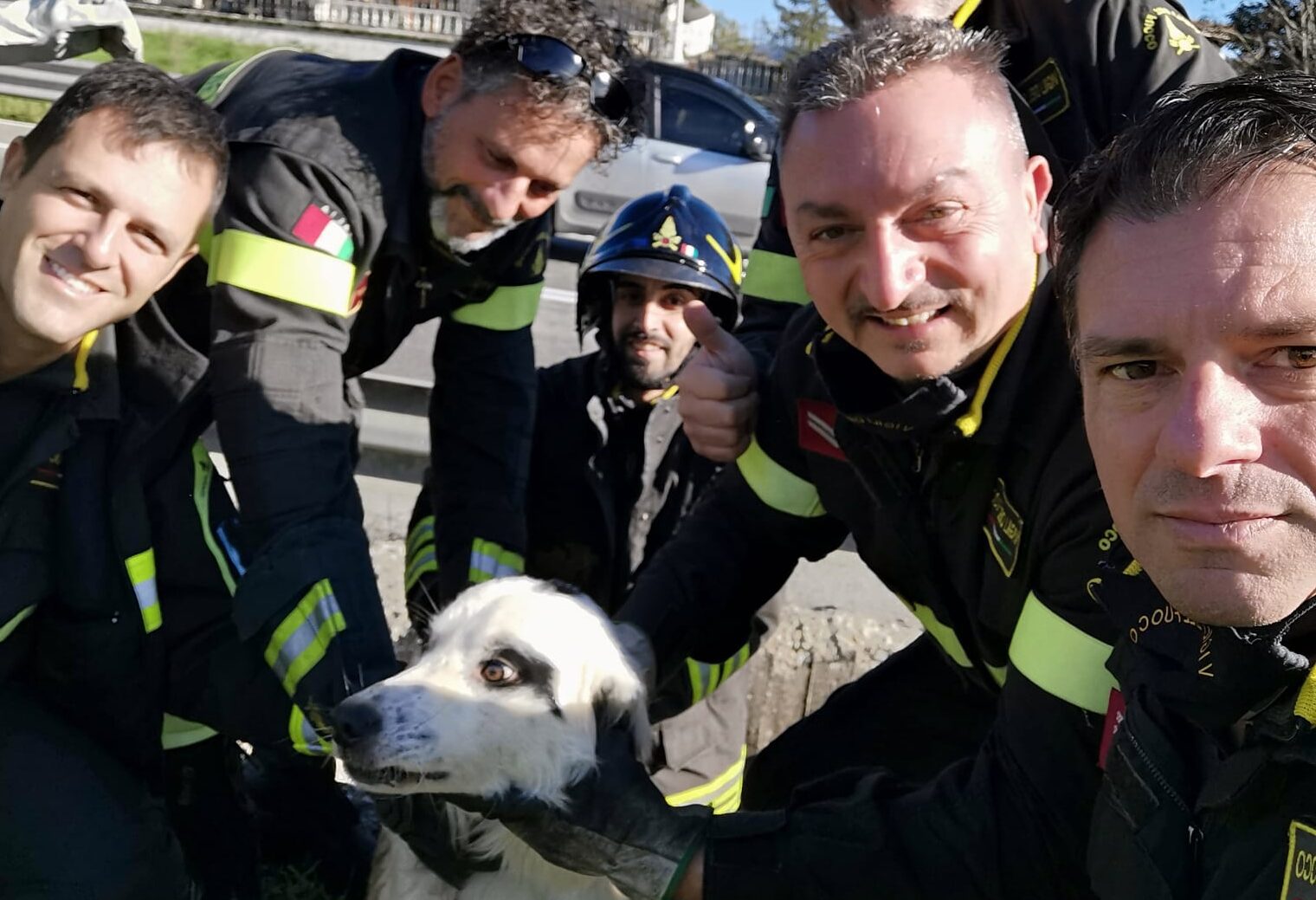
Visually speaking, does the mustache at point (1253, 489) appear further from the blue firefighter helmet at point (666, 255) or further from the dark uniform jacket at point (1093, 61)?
the blue firefighter helmet at point (666, 255)

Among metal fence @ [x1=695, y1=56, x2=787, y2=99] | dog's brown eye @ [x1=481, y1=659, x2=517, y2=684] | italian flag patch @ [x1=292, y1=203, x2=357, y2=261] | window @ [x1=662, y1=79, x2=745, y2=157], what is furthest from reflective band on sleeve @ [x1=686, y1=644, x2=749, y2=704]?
metal fence @ [x1=695, y1=56, x2=787, y2=99]

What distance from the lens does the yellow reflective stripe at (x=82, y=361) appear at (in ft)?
9.52

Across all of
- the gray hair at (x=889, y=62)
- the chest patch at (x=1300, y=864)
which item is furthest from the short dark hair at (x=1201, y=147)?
the chest patch at (x=1300, y=864)

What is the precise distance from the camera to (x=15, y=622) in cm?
287

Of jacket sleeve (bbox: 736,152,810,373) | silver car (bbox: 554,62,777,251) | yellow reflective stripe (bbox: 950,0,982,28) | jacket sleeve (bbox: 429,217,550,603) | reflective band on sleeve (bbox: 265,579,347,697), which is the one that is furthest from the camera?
silver car (bbox: 554,62,777,251)

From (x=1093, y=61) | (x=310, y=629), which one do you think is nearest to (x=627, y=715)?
(x=310, y=629)

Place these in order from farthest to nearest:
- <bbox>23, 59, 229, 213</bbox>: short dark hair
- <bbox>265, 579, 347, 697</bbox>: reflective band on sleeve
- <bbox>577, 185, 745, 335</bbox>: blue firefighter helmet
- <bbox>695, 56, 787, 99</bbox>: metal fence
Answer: <bbox>695, 56, 787, 99</bbox>: metal fence
<bbox>577, 185, 745, 335</bbox>: blue firefighter helmet
<bbox>23, 59, 229, 213</bbox>: short dark hair
<bbox>265, 579, 347, 697</bbox>: reflective band on sleeve

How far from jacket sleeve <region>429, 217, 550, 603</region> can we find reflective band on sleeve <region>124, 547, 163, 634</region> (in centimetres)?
85

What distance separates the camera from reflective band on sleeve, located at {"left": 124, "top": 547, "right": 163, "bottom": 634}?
2953 millimetres

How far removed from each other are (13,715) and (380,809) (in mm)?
1006

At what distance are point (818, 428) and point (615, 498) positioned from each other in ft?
3.67

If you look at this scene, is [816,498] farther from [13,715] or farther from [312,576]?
[13,715]

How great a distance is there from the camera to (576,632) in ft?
8.44

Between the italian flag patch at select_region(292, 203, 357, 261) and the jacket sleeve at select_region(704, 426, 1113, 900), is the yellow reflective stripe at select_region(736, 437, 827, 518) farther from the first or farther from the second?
the italian flag patch at select_region(292, 203, 357, 261)
